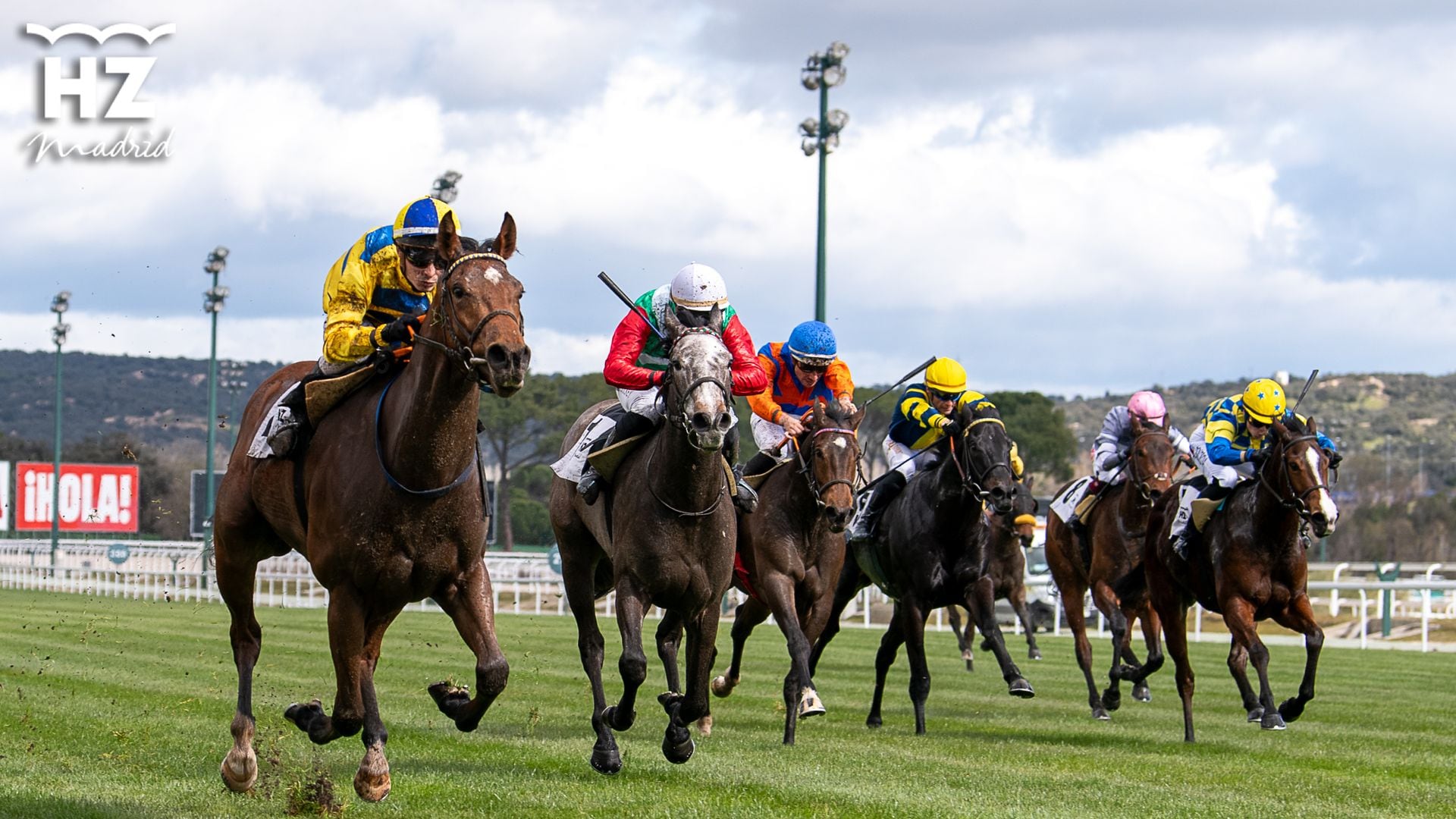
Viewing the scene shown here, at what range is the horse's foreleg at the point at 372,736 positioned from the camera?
6766 mm

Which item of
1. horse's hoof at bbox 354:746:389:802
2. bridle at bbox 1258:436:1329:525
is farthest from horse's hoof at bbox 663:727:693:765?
bridle at bbox 1258:436:1329:525

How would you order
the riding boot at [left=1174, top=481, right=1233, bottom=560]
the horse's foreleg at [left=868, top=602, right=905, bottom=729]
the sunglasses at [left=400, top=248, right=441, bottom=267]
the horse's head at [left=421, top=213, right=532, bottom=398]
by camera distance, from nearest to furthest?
the horse's head at [left=421, top=213, right=532, bottom=398], the sunglasses at [left=400, top=248, right=441, bottom=267], the horse's foreleg at [left=868, top=602, right=905, bottom=729], the riding boot at [left=1174, top=481, right=1233, bottom=560]

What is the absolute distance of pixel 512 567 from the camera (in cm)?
3459

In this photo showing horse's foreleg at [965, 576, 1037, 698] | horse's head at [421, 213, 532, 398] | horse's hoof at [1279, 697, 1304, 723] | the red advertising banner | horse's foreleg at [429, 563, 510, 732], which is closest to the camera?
horse's head at [421, 213, 532, 398]

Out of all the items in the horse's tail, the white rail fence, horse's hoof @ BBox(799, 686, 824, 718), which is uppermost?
the horse's tail

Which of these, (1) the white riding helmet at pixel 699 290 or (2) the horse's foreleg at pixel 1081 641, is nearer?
(1) the white riding helmet at pixel 699 290

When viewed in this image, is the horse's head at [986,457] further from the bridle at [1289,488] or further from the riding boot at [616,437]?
the riding boot at [616,437]

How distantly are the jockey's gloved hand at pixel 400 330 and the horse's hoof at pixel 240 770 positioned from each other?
2.02 metres

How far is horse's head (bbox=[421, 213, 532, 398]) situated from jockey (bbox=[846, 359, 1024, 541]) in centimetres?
598

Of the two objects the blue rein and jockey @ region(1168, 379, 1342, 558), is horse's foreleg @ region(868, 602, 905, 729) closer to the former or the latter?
jockey @ region(1168, 379, 1342, 558)

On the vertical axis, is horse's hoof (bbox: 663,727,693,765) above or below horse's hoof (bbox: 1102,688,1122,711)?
above

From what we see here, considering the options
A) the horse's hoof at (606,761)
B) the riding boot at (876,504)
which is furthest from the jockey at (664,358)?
the riding boot at (876,504)

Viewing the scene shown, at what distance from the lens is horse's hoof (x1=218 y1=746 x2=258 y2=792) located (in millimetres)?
7742

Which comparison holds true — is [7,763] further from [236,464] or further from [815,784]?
[815,784]
